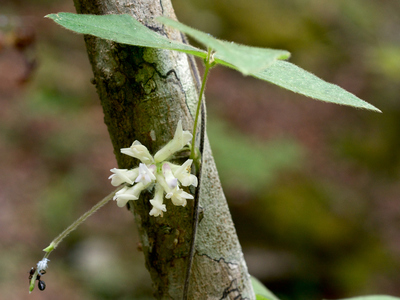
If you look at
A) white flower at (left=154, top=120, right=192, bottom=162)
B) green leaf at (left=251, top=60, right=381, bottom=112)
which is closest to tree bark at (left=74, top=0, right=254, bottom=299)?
white flower at (left=154, top=120, right=192, bottom=162)

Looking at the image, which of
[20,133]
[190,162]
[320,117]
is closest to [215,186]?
[190,162]

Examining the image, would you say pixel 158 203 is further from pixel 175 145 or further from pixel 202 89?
pixel 202 89

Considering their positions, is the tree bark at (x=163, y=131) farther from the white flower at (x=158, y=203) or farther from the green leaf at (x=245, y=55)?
the green leaf at (x=245, y=55)

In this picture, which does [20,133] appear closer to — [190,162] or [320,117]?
[320,117]

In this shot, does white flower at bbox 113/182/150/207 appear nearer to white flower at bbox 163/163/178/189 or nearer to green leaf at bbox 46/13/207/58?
white flower at bbox 163/163/178/189

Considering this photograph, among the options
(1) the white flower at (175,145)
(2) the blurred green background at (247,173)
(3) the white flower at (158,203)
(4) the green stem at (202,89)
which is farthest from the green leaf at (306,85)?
(2) the blurred green background at (247,173)

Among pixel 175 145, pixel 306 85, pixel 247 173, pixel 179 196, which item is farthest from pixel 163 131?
pixel 247 173

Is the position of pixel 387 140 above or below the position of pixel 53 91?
below
